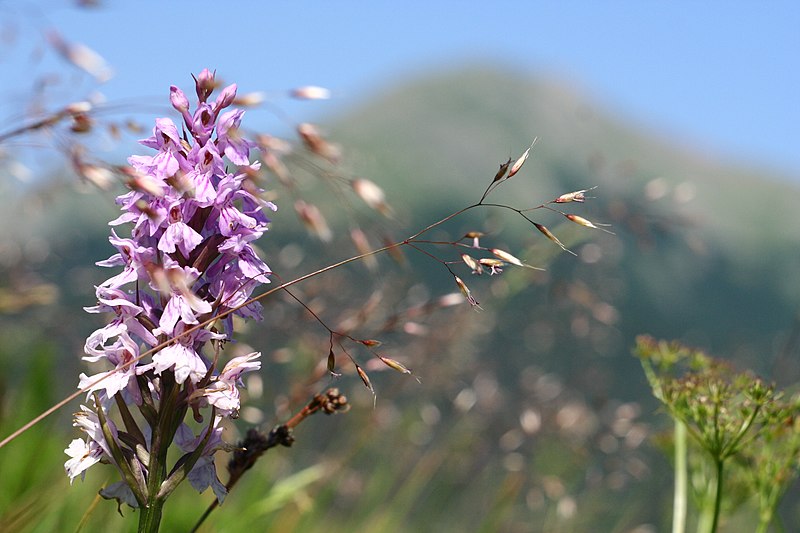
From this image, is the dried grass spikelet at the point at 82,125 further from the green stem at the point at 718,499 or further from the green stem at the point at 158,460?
the green stem at the point at 718,499

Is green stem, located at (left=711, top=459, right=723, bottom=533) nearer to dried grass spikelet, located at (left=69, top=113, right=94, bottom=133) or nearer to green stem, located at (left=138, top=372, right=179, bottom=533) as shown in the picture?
green stem, located at (left=138, top=372, right=179, bottom=533)

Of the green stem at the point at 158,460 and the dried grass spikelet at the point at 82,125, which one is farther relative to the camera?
the dried grass spikelet at the point at 82,125

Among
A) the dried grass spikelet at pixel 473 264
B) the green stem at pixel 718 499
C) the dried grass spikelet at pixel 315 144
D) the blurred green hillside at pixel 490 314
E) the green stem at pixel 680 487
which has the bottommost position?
the blurred green hillside at pixel 490 314

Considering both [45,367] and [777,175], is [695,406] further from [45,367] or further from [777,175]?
[777,175]

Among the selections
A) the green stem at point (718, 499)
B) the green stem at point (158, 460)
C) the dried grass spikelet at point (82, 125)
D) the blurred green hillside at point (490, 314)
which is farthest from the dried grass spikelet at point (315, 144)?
the green stem at point (718, 499)

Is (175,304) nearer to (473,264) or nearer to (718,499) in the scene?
(473,264)

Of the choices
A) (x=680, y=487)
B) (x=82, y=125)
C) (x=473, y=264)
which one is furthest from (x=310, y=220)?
(x=680, y=487)
